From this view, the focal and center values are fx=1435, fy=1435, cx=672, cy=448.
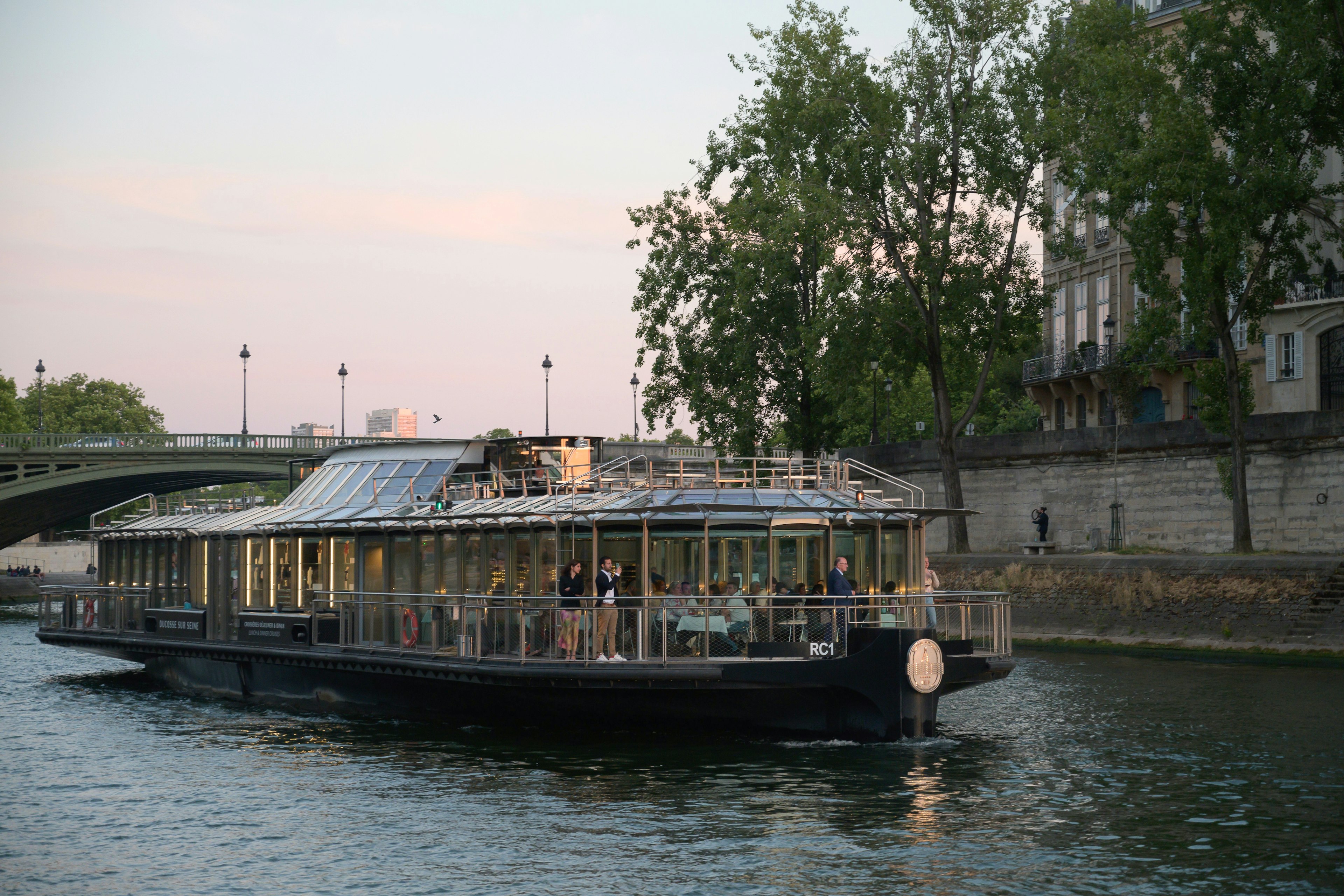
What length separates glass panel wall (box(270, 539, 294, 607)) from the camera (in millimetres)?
29547

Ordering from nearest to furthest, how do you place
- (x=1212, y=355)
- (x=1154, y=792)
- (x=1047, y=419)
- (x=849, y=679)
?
(x=1154, y=792) < (x=849, y=679) < (x=1212, y=355) < (x=1047, y=419)

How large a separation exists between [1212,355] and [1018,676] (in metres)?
25.1

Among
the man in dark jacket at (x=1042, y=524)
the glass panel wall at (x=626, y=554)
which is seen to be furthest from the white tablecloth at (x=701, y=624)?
the man in dark jacket at (x=1042, y=524)

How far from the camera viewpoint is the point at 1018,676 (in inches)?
1251

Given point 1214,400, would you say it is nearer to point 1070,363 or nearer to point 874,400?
point 874,400

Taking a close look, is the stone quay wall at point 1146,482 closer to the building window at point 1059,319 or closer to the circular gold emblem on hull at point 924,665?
the building window at point 1059,319

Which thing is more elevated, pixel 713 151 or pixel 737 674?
pixel 713 151

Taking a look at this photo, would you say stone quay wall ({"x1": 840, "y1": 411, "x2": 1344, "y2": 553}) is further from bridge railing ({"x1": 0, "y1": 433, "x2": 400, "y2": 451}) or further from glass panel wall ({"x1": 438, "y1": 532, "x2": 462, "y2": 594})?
bridge railing ({"x1": 0, "y1": 433, "x2": 400, "y2": 451})

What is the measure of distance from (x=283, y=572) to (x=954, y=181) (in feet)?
89.0

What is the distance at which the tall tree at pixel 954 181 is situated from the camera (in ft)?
152

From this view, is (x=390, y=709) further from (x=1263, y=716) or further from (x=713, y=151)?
(x=713, y=151)

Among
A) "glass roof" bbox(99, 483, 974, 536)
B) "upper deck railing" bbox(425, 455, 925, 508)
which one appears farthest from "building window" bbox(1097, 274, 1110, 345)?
"glass roof" bbox(99, 483, 974, 536)

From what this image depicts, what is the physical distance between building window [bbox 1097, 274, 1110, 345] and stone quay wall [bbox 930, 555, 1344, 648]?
16.6 metres

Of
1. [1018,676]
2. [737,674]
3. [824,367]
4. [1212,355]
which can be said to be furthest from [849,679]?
[1212,355]
